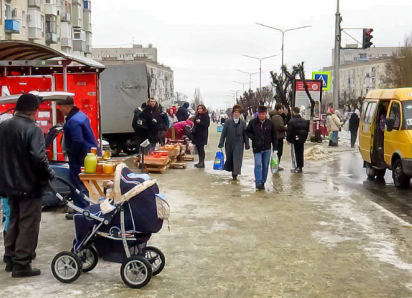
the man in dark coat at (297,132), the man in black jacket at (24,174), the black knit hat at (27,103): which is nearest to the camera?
the man in black jacket at (24,174)

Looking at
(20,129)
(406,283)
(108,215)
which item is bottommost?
(406,283)

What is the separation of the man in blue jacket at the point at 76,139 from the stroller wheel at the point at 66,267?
8.03 feet

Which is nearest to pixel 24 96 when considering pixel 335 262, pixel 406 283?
pixel 335 262

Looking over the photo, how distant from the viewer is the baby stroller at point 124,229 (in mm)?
5668

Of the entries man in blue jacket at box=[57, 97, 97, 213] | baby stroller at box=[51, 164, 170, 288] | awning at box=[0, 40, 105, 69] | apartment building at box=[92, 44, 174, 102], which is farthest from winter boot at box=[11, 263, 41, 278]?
apartment building at box=[92, 44, 174, 102]

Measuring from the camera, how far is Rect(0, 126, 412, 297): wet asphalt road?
5.74 metres

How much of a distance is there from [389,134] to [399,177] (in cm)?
103

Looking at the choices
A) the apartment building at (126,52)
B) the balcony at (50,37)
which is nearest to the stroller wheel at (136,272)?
the balcony at (50,37)

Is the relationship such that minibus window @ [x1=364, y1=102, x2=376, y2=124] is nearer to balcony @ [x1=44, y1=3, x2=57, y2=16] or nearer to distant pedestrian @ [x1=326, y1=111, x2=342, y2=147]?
distant pedestrian @ [x1=326, y1=111, x2=342, y2=147]

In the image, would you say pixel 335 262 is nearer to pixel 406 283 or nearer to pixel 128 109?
pixel 406 283

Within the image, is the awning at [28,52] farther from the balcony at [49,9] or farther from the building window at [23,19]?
the balcony at [49,9]

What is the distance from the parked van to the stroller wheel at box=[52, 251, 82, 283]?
27.6 feet

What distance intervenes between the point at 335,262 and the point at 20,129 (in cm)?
363

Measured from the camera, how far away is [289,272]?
20.7 feet
